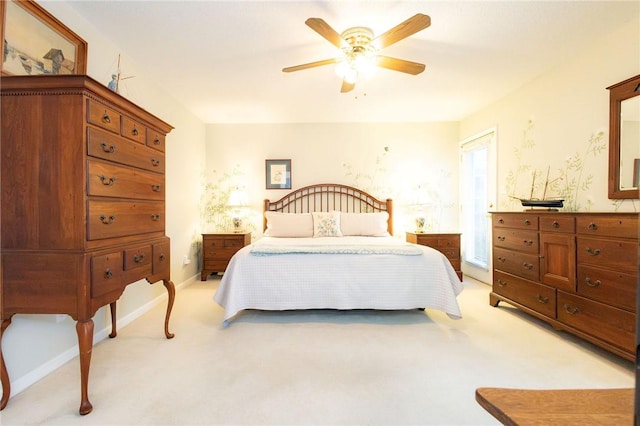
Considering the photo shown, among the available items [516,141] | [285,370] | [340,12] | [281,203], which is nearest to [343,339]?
[285,370]

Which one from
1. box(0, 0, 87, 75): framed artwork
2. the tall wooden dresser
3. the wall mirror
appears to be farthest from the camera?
the wall mirror

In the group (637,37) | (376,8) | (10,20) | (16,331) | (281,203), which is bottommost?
(16,331)

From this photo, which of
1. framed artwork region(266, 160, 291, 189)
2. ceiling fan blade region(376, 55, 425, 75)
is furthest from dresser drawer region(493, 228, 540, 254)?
framed artwork region(266, 160, 291, 189)

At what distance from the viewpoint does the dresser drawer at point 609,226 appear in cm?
170

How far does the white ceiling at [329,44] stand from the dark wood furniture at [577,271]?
146 centimetres

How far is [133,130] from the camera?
5.61 feet

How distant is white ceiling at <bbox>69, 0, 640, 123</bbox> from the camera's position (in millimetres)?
1923

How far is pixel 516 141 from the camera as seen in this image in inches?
129

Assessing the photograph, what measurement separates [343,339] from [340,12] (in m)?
2.43

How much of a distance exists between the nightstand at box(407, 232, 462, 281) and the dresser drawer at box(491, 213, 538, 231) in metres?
1.08

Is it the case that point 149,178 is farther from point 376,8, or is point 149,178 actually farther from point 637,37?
point 637,37

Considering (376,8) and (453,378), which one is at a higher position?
(376,8)

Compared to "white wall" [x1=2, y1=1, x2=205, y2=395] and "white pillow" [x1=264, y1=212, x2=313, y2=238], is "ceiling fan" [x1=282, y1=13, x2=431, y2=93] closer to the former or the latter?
"white wall" [x1=2, y1=1, x2=205, y2=395]

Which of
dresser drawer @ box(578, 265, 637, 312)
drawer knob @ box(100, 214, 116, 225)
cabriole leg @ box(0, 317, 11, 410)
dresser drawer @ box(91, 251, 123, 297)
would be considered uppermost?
drawer knob @ box(100, 214, 116, 225)
